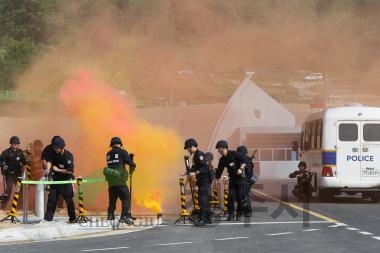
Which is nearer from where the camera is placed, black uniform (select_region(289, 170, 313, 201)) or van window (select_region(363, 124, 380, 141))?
van window (select_region(363, 124, 380, 141))

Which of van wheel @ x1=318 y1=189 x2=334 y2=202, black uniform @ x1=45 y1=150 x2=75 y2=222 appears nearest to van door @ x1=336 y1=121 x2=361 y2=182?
van wheel @ x1=318 y1=189 x2=334 y2=202

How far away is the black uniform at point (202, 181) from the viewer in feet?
59.8

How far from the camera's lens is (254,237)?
15516 millimetres

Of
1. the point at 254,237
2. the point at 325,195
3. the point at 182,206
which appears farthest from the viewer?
the point at 325,195

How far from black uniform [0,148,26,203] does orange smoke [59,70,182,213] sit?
3.32m

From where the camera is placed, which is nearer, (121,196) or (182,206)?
(121,196)

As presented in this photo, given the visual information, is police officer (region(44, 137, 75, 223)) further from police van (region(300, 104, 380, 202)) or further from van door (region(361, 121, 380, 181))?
van door (region(361, 121, 380, 181))

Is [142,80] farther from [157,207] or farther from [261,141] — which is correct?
[157,207]

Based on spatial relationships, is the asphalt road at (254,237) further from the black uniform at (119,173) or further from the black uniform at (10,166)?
the black uniform at (10,166)

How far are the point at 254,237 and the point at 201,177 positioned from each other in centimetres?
312

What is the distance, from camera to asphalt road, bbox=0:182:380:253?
45.5 feet

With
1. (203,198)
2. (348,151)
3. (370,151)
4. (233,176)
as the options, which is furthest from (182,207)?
(370,151)

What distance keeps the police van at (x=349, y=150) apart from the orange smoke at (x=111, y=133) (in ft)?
16.0

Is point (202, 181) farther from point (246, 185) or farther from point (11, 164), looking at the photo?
point (11, 164)
